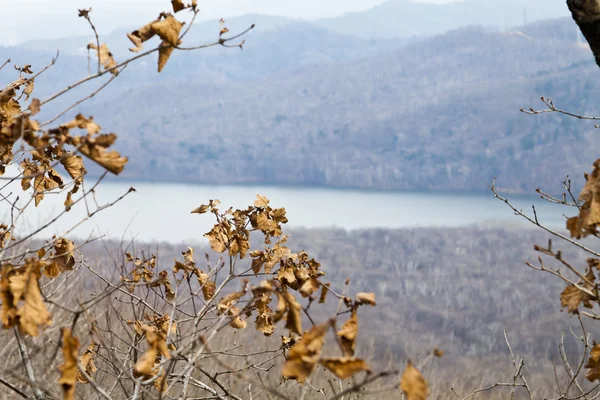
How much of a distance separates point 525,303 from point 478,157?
28.3 metres

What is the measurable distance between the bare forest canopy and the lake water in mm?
2521

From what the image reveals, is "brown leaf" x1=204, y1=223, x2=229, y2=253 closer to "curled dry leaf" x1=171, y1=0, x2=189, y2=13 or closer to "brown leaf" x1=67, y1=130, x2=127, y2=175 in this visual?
"curled dry leaf" x1=171, y1=0, x2=189, y2=13

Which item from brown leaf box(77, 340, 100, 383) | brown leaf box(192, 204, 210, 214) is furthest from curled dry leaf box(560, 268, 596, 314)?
brown leaf box(77, 340, 100, 383)

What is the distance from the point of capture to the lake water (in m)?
35.6

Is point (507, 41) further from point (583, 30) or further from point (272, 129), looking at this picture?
point (583, 30)

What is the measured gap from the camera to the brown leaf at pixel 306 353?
55.4 inches

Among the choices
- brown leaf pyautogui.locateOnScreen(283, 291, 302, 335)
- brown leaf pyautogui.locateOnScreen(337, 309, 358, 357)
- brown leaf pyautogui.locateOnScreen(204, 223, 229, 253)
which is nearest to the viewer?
brown leaf pyautogui.locateOnScreen(337, 309, 358, 357)

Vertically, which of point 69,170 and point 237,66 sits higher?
point 69,170

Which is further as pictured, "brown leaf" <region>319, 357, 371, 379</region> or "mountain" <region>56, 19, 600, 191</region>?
"mountain" <region>56, 19, 600, 191</region>

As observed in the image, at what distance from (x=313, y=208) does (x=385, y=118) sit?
1895 centimetres

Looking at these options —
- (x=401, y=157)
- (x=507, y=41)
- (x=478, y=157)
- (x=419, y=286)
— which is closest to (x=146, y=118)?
(x=401, y=157)

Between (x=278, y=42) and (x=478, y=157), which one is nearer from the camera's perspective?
(x=478, y=157)

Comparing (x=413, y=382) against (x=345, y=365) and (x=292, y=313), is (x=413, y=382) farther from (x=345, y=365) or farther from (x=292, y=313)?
(x=292, y=313)

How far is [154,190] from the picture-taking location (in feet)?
169
